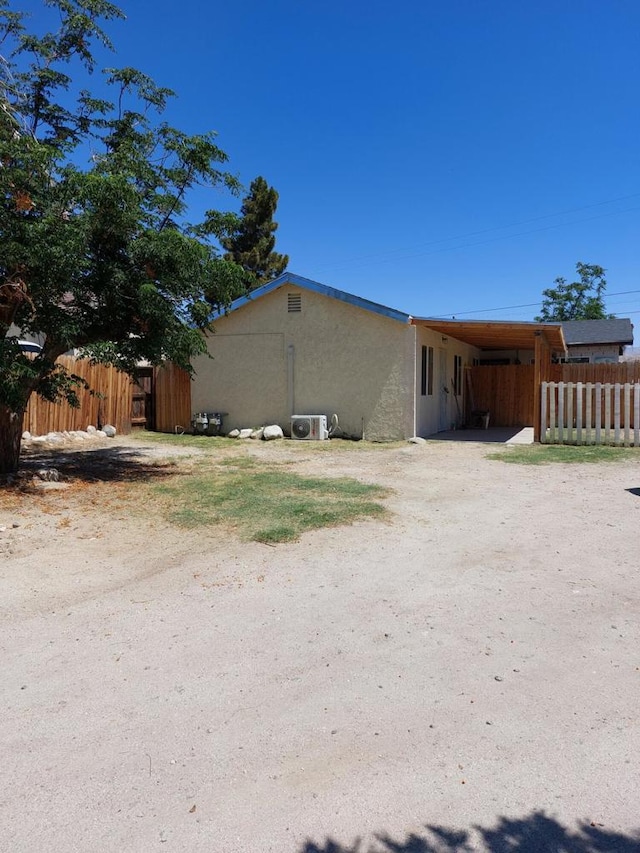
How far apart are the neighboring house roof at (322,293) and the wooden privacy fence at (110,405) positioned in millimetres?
2908

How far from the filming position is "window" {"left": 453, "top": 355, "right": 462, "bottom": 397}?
18797mm

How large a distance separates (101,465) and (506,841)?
9.87 metres

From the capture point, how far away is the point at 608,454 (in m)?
11.7

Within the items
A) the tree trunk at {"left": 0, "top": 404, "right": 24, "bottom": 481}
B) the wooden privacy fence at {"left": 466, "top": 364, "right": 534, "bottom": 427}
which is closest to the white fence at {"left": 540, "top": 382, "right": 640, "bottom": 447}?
the wooden privacy fence at {"left": 466, "top": 364, "right": 534, "bottom": 427}

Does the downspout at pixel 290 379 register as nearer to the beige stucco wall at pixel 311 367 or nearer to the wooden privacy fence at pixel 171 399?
the beige stucco wall at pixel 311 367

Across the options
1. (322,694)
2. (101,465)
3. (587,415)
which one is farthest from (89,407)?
(322,694)

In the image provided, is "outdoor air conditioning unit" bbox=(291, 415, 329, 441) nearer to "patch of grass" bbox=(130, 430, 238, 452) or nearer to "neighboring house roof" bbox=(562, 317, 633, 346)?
"patch of grass" bbox=(130, 430, 238, 452)

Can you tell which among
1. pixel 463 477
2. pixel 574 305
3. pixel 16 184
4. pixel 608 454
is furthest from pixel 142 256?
pixel 574 305

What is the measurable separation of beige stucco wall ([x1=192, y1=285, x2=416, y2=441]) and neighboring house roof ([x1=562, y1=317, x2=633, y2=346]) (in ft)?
50.1

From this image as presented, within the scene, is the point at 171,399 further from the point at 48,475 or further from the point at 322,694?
the point at 322,694

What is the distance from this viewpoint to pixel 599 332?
26938 millimetres

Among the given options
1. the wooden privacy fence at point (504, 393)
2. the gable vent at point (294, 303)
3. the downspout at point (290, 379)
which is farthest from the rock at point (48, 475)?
the wooden privacy fence at point (504, 393)

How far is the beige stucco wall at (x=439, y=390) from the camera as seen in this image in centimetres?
1511

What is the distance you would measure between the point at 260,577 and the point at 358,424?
10925mm
